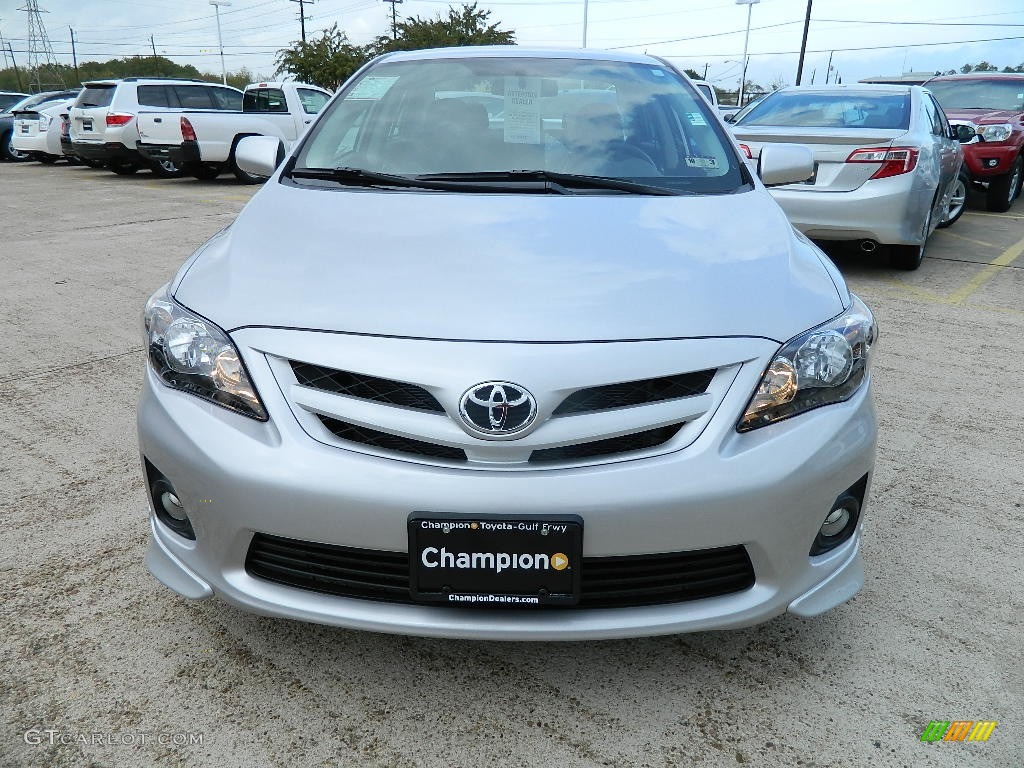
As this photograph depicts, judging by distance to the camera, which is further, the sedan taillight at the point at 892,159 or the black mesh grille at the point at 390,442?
the sedan taillight at the point at 892,159

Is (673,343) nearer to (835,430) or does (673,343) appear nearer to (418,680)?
(835,430)

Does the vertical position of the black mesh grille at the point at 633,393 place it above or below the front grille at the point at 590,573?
above

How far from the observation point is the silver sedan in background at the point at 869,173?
5.61 m

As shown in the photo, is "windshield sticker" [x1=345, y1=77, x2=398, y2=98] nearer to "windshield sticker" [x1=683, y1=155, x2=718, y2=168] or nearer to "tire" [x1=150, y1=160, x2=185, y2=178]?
"windshield sticker" [x1=683, y1=155, x2=718, y2=168]

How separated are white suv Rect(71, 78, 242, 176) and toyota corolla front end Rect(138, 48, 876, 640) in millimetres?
12404

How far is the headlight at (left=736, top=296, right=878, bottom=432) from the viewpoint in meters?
1.69

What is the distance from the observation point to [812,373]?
1.76 metres

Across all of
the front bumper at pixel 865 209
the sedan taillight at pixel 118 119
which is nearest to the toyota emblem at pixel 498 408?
the front bumper at pixel 865 209

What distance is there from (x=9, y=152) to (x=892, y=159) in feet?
61.9

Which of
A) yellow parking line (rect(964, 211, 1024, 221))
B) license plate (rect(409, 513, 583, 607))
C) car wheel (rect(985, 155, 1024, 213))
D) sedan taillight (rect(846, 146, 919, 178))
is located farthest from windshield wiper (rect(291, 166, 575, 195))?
yellow parking line (rect(964, 211, 1024, 221))

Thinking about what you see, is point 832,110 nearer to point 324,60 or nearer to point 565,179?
point 565,179

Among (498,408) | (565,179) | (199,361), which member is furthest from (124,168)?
(498,408)

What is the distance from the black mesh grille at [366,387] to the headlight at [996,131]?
9.49 meters

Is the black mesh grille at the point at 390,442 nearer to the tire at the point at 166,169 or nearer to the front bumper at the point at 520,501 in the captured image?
the front bumper at the point at 520,501
